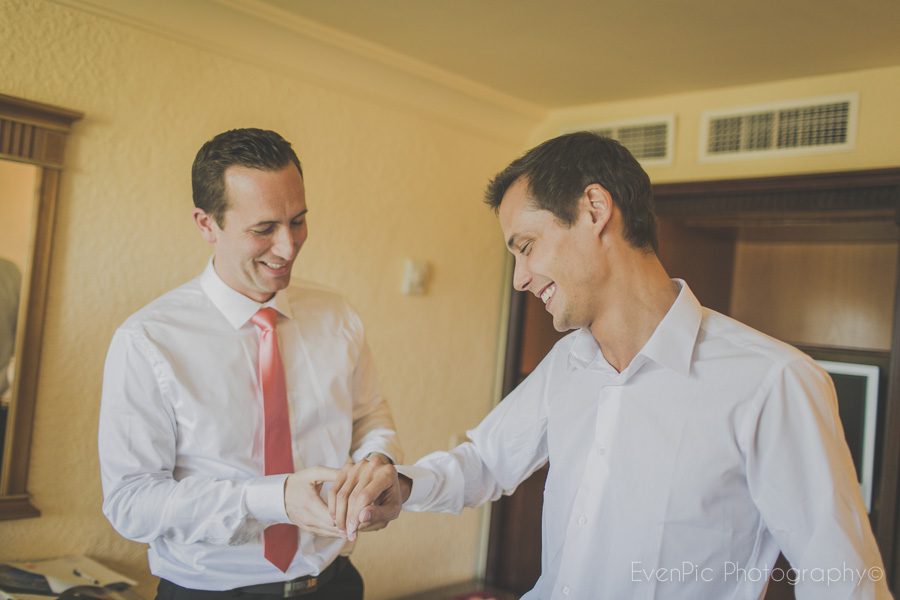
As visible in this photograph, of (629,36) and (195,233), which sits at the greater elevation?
(629,36)

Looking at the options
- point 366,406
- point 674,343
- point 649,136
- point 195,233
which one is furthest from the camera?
point 649,136

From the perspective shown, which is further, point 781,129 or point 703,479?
point 781,129

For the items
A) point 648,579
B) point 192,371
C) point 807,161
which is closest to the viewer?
point 648,579

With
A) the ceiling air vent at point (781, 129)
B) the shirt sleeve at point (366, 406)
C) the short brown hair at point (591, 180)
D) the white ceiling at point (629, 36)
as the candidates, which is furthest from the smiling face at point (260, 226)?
the ceiling air vent at point (781, 129)

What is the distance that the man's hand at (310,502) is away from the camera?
152cm

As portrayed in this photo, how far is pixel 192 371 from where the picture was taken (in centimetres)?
181

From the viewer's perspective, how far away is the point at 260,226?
1820 millimetres

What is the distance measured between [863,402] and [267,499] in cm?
250

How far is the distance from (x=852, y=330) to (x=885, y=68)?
3.70 ft


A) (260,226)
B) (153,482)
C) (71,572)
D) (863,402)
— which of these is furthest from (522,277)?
(863,402)

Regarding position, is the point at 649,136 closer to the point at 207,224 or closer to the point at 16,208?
the point at 207,224

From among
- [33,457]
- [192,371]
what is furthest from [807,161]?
[33,457]

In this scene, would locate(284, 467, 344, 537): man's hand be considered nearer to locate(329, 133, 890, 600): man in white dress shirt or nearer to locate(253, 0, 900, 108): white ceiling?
locate(329, 133, 890, 600): man in white dress shirt

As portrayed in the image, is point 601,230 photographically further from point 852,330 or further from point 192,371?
point 852,330
